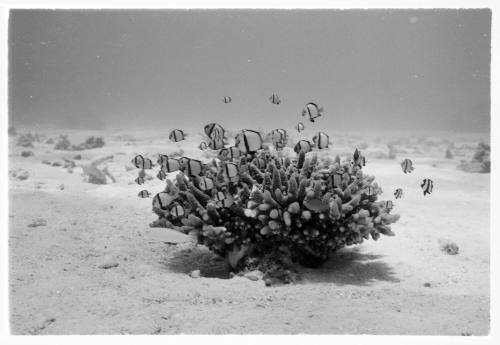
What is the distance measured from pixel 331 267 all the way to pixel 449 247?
2169 mm

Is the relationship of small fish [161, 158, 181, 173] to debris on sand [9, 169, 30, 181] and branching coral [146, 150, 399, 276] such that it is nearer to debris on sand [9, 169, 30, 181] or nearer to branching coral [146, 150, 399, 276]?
branching coral [146, 150, 399, 276]

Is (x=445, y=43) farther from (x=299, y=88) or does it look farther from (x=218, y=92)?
(x=218, y=92)

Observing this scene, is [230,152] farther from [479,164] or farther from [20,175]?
[479,164]

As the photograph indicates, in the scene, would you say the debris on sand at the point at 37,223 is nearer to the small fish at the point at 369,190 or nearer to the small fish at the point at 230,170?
the small fish at the point at 230,170

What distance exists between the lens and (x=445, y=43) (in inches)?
4911

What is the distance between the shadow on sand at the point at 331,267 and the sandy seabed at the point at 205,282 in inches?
0.7

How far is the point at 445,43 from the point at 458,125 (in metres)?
81.8

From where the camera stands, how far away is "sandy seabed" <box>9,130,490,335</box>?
3.57 meters

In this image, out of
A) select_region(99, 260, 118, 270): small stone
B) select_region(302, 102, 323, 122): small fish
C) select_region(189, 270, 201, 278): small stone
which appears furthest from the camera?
select_region(302, 102, 323, 122): small fish

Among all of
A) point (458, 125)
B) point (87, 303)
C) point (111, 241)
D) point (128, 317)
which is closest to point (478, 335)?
point (128, 317)

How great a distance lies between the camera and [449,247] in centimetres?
603

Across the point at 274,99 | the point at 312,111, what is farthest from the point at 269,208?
the point at 274,99

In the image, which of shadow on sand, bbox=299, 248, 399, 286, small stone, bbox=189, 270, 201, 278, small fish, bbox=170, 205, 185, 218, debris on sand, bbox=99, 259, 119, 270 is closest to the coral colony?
small fish, bbox=170, 205, 185, 218

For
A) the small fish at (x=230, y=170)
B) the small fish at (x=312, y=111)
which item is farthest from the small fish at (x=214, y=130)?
the small fish at (x=312, y=111)
